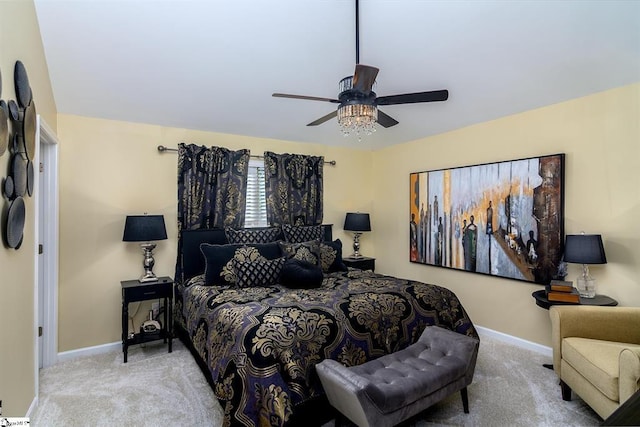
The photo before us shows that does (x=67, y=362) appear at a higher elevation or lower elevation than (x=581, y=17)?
lower

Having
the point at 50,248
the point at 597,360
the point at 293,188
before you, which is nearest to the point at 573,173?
the point at 597,360

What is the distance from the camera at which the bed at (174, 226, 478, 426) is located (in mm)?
2031

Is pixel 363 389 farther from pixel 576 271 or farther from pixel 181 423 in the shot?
pixel 576 271

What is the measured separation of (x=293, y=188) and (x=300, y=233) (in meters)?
Result: 0.72

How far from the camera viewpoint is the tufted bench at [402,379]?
6.13 feet

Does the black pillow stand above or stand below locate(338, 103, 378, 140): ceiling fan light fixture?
below

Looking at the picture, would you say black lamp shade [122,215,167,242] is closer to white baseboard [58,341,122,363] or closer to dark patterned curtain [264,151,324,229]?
white baseboard [58,341,122,363]

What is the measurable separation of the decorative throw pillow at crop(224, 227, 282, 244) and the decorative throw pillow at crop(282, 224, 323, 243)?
5.0 inches

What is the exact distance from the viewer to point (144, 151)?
383cm

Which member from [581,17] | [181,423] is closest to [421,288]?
[181,423]

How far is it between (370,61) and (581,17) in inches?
66.2

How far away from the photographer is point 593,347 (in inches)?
93.9

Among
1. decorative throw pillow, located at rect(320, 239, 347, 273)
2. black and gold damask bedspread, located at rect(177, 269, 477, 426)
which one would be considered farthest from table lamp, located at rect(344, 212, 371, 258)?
black and gold damask bedspread, located at rect(177, 269, 477, 426)

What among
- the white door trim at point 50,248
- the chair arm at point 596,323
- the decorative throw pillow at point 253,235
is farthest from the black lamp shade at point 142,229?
the chair arm at point 596,323
